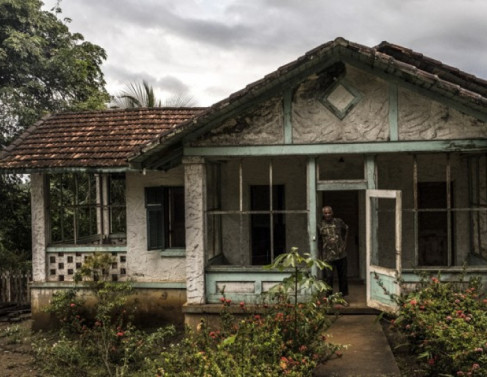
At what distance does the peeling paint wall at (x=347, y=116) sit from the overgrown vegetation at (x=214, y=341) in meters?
2.38

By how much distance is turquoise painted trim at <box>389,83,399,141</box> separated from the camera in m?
8.32

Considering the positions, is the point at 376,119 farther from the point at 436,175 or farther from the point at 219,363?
the point at 219,363

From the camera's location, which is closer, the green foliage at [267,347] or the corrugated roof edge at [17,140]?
the green foliage at [267,347]

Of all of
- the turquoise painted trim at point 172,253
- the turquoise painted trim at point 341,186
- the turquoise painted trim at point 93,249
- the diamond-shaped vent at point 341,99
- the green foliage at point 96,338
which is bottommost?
the green foliage at point 96,338

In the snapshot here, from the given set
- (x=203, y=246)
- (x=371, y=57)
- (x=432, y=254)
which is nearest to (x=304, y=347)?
(x=203, y=246)

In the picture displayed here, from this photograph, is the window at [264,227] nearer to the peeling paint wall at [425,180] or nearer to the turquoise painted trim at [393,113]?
the peeling paint wall at [425,180]

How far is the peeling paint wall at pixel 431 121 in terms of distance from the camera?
818 cm

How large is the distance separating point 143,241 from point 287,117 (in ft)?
13.3

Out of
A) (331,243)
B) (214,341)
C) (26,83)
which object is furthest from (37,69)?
(214,341)

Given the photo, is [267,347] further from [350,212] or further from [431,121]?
[350,212]

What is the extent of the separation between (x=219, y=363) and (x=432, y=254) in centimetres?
702

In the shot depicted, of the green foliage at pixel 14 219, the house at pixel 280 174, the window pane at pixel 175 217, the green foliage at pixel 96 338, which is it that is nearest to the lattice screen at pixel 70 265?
the house at pixel 280 174

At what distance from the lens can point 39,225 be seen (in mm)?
10617

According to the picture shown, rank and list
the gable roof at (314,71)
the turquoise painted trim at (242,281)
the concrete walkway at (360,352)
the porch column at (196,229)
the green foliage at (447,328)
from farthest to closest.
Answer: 1. the porch column at (196,229)
2. the turquoise painted trim at (242,281)
3. the gable roof at (314,71)
4. the concrete walkway at (360,352)
5. the green foliage at (447,328)
